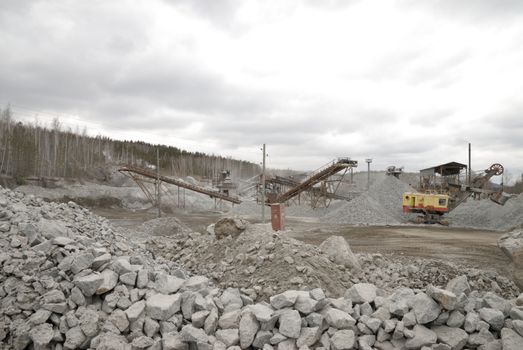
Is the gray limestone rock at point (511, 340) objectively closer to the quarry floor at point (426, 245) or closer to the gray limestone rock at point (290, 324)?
the gray limestone rock at point (290, 324)

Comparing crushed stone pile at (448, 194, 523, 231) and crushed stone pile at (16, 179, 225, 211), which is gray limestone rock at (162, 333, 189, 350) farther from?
crushed stone pile at (16, 179, 225, 211)

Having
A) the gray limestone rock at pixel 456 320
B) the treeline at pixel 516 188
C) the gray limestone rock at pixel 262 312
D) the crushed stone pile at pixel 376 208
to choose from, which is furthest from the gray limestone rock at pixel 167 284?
the treeline at pixel 516 188

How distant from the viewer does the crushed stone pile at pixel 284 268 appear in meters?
7.57

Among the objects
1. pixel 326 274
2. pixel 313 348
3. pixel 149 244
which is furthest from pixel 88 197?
pixel 313 348

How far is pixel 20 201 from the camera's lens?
348 inches

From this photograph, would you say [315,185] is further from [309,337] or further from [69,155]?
[69,155]

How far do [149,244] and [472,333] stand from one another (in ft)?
31.3

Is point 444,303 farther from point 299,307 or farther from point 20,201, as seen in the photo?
point 20,201

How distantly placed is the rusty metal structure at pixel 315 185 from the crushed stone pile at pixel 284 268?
18272mm

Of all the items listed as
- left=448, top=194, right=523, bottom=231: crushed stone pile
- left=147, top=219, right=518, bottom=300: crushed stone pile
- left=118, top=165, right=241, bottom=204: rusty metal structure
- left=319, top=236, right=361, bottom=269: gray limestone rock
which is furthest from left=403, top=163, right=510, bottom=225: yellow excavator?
left=319, top=236, right=361, bottom=269: gray limestone rock

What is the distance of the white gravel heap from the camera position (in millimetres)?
4438

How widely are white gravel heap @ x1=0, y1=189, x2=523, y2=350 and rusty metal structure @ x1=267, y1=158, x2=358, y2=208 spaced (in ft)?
81.3

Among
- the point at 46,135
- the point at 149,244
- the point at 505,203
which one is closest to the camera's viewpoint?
the point at 149,244

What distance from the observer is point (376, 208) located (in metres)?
28.6
